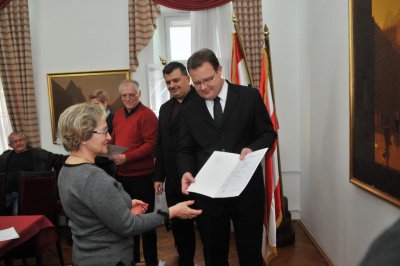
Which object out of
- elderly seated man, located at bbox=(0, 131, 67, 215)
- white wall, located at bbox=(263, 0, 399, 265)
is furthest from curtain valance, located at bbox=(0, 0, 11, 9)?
white wall, located at bbox=(263, 0, 399, 265)

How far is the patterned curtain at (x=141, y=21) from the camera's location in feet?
14.3

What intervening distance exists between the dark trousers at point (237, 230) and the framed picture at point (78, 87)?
297 centimetres

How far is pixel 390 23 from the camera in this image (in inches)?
73.2

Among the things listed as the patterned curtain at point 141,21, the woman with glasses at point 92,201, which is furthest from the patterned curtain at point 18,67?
the woman with glasses at point 92,201

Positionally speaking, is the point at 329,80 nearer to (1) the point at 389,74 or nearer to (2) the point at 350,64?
(2) the point at 350,64

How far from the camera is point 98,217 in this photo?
1499mm

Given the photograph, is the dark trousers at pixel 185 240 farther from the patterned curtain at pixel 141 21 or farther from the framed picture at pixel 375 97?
the patterned curtain at pixel 141 21

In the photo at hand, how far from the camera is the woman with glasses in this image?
1485 millimetres

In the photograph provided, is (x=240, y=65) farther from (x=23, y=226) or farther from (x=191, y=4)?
(x=23, y=226)

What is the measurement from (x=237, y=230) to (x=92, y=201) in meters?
0.89

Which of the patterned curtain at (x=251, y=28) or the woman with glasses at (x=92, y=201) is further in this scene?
the patterned curtain at (x=251, y=28)

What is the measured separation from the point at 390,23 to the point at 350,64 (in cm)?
54

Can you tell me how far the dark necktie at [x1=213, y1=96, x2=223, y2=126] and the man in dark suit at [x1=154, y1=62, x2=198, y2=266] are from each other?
25.1 inches

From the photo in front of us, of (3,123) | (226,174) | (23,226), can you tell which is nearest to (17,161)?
(3,123)
